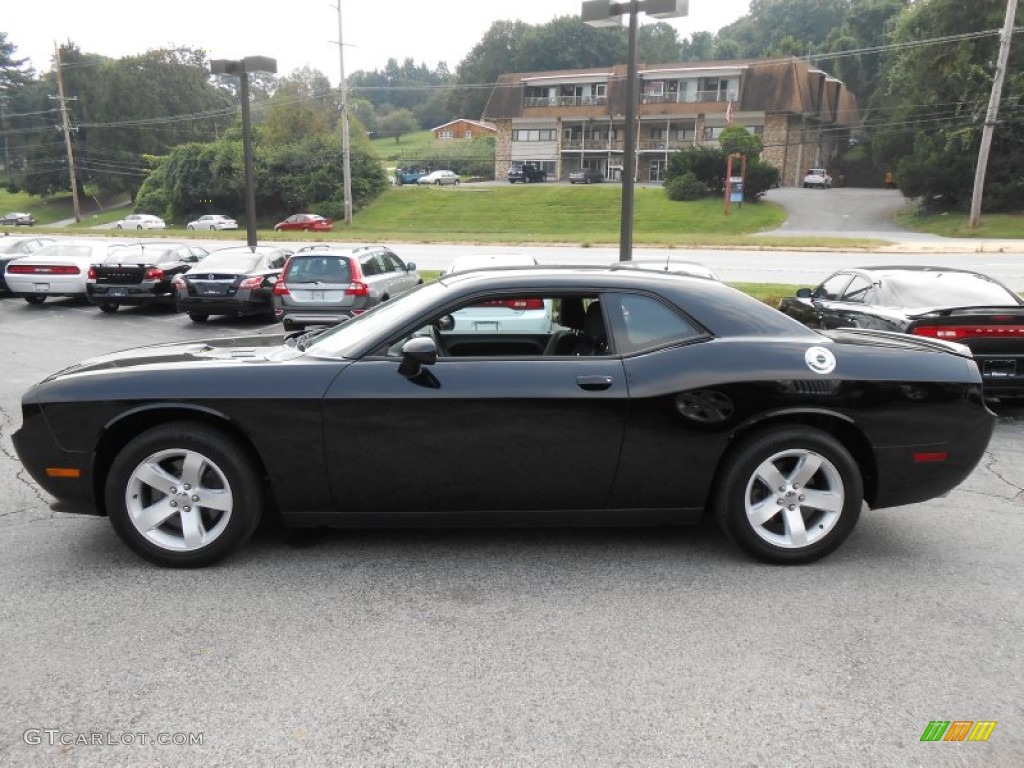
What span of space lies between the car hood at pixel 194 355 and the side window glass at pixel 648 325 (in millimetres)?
1815

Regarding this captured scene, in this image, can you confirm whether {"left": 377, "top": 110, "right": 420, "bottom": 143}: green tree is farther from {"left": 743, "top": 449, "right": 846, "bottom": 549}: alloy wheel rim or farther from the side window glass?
{"left": 743, "top": 449, "right": 846, "bottom": 549}: alloy wheel rim

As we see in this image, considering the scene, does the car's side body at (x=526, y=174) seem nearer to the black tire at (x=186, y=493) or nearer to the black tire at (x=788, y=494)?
the black tire at (x=788, y=494)

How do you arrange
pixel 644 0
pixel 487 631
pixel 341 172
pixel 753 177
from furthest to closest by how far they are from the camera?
1. pixel 341 172
2. pixel 753 177
3. pixel 644 0
4. pixel 487 631

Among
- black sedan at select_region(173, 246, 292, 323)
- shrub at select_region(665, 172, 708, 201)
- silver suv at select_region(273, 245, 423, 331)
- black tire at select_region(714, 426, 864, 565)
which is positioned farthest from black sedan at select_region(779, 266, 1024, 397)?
shrub at select_region(665, 172, 708, 201)

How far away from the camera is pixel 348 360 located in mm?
4305

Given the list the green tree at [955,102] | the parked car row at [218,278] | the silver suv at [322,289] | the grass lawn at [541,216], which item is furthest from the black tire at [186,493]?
the green tree at [955,102]

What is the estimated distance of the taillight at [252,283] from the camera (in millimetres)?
14105

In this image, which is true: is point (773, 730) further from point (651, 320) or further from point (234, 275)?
point (234, 275)

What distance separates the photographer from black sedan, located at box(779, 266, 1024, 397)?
7395 mm

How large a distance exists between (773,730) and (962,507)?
3.23 m

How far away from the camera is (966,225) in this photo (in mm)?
38500

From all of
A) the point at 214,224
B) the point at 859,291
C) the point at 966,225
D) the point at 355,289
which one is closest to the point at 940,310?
the point at 859,291

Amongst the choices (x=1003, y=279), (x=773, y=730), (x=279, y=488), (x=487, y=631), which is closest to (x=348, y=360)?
(x=279, y=488)

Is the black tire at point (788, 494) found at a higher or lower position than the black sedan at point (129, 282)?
higher
